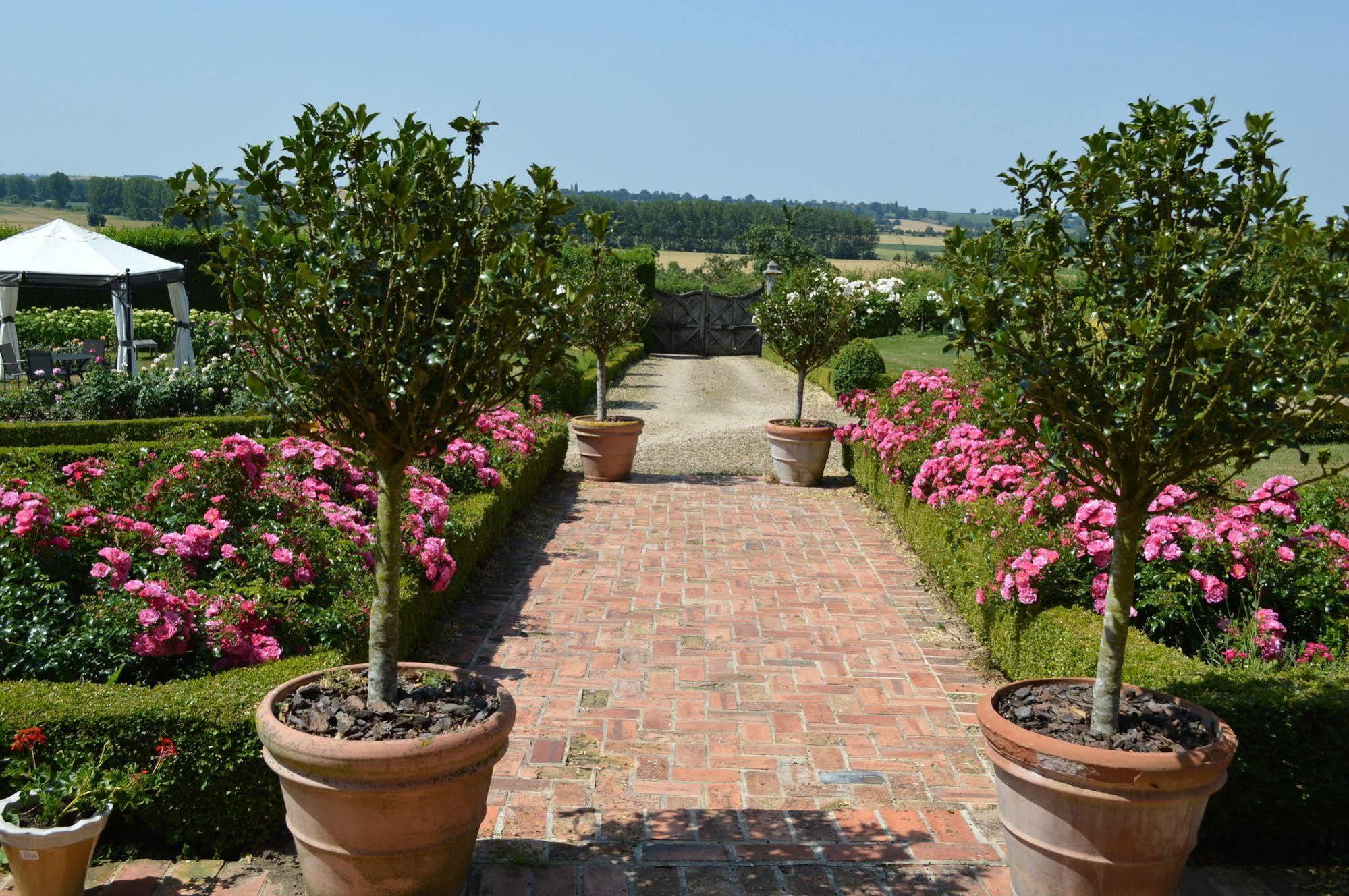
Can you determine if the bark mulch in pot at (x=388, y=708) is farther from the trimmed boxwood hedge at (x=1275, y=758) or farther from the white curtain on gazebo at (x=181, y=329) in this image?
the white curtain on gazebo at (x=181, y=329)

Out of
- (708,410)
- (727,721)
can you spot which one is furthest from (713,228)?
(727,721)

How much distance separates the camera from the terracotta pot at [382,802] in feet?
10.5

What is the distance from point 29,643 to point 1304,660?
18.6ft

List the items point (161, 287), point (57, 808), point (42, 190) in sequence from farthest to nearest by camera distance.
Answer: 1. point (42, 190)
2. point (161, 287)
3. point (57, 808)

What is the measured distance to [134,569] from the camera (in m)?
5.16

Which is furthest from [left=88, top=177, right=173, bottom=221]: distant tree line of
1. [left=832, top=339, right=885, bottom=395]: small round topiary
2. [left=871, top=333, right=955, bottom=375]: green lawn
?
[left=832, top=339, right=885, bottom=395]: small round topiary

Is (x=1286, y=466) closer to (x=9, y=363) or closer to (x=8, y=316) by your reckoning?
(x=9, y=363)

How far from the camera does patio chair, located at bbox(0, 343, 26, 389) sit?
14.6 metres

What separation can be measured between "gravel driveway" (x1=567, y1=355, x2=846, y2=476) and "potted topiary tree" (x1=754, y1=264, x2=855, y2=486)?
2.48 ft

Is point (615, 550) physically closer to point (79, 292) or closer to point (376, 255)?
point (376, 255)

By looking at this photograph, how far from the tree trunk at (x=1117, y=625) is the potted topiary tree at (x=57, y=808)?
10.5 ft

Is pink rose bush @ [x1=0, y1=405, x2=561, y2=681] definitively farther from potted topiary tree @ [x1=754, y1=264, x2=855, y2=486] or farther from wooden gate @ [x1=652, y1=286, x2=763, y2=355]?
wooden gate @ [x1=652, y1=286, x2=763, y2=355]

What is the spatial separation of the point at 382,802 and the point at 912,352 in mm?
21727

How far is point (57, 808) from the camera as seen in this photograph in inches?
134
